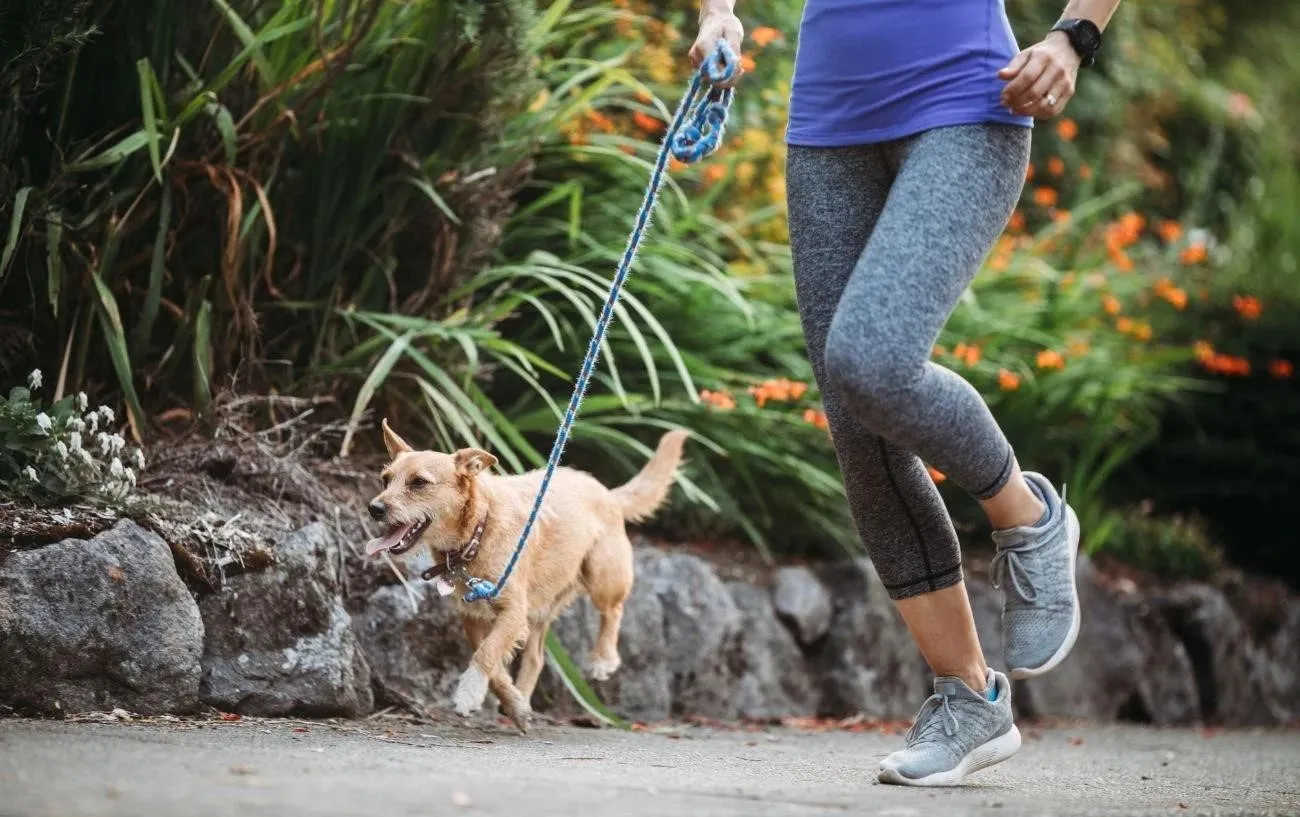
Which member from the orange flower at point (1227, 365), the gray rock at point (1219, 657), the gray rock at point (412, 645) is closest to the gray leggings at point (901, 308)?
the gray rock at point (412, 645)

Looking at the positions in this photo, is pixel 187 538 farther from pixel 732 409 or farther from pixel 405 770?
pixel 732 409

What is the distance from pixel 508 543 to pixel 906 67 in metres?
1.54

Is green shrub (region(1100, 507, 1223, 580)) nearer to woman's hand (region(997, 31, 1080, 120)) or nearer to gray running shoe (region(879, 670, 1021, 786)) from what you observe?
gray running shoe (region(879, 670, 1021, 786))

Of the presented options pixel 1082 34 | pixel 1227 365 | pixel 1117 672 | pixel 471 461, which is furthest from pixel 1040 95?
pixel 1227 365

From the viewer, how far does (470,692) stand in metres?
3.30

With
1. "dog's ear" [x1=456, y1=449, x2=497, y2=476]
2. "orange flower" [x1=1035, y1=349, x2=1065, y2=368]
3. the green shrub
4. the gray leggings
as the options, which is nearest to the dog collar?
"dog's ear" [x1=456, y1=449, x2=497, y2=476]

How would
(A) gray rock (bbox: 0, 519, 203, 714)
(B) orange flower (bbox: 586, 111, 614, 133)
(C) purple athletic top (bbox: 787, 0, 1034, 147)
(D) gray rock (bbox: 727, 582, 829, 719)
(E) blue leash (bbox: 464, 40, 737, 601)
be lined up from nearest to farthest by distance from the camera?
(C) purple athletic top (bbox: 787, 0, 1034, 147)
(E) blue leash (bbox: 464, 40, 737, 601)
(A) gray rock (bbox: 0, 519, 203, 714)
(D) gray rock (bbox: 727, 582, 829, 719)
(B) orange flower (bbox: 586, 111, 614, 133)

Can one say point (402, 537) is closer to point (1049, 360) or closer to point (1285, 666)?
point (1049, 360)

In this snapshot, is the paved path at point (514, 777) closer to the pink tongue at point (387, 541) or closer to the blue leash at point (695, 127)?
the pink tongue at point (387, 541)

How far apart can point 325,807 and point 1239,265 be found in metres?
7.03

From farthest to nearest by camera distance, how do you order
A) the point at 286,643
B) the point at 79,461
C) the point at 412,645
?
the point at 412,645
the point at 286,643
the point at 79,461

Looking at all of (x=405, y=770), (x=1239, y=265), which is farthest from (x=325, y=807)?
(x=1239, y=265)

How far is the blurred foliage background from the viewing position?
378 centimetres

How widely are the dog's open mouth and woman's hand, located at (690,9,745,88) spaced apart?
1.26m
